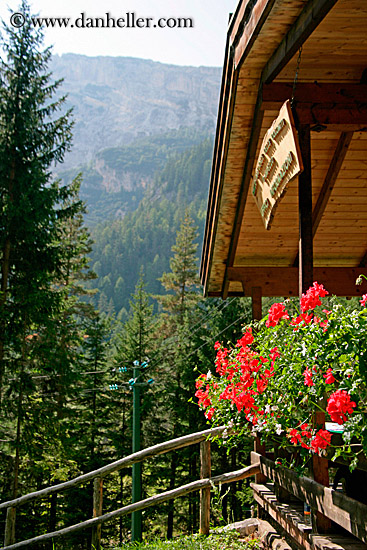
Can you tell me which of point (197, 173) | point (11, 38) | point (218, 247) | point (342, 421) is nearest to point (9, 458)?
point (218, 247)

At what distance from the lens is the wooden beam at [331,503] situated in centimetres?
269

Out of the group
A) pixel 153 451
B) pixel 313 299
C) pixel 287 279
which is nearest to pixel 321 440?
pixel 313 299

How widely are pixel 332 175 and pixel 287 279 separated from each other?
169 cm

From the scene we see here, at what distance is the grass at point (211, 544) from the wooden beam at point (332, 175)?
3597 millimetres

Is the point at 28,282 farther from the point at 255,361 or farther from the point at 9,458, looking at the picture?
the point at 255,361

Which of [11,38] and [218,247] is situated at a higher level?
[11,38]

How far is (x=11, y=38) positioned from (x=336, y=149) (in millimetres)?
12085

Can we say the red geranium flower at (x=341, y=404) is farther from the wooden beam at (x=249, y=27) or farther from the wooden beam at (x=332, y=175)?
the wooden beam at (x=332, y=175)

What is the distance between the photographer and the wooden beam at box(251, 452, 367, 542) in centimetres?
269

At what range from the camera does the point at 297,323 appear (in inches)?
115

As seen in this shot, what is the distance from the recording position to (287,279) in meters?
6.92

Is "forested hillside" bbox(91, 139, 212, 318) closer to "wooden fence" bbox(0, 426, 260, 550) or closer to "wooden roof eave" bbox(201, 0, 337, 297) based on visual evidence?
"wooden fence" bbox(0, 426, 260, 550)

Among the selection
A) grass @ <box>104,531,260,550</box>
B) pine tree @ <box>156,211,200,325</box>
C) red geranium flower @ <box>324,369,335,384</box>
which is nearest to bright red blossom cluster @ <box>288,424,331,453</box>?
red geranium flower @ <box>324,369,335,384</box>

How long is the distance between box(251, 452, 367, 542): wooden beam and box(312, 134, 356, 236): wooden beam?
9.95ft
